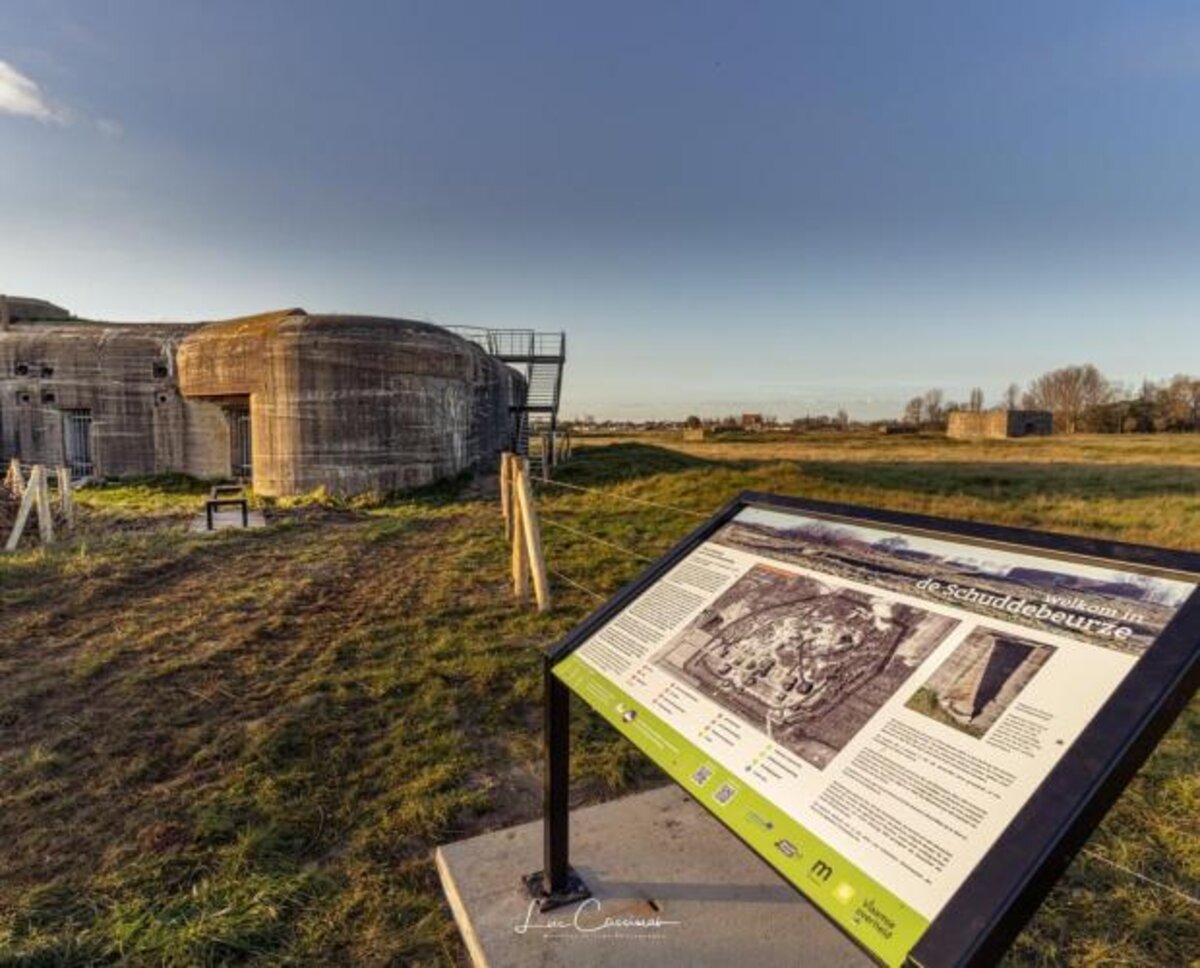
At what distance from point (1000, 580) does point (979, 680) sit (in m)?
0.32

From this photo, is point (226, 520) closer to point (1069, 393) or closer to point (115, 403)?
point (115, 403)

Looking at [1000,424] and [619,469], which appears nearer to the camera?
[619,469]

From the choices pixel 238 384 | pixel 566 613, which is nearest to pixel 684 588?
pixel 566 613

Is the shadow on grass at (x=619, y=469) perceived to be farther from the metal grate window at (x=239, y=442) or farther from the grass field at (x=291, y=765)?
the grass field at (x=291, y=765)

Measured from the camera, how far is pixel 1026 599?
5.46 feet

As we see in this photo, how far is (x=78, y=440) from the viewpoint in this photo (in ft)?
68.3

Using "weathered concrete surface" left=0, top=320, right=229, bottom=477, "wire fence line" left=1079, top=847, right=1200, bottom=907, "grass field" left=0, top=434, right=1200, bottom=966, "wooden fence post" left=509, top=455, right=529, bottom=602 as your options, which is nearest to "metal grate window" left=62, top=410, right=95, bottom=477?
"weathered concrete surface" left=0, top=320, right=229, bottom=477

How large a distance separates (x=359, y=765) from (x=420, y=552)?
20.3 ft

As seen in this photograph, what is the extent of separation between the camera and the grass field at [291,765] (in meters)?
2.53

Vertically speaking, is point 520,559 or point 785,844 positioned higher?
point 785,844

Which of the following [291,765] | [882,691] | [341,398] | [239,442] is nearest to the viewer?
[882,691]

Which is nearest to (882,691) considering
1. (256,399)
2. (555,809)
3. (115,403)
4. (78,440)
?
(555,809)

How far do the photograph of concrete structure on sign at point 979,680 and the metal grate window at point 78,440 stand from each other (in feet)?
82.0

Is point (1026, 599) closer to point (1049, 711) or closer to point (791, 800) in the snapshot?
point (1049, 711)
